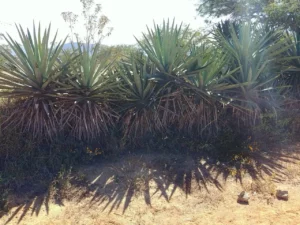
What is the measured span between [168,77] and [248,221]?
114 inches

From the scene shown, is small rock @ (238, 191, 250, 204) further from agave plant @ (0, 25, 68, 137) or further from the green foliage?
agave plant @ (0, 25, 68, 137)

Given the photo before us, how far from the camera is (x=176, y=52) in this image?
6328mm

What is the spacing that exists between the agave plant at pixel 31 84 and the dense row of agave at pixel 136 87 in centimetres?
2

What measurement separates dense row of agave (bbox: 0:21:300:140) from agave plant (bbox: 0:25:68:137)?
16mm

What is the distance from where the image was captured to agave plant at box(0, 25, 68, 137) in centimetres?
571

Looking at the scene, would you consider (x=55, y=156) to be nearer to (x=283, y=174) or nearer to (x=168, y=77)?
(x=168, y=77)

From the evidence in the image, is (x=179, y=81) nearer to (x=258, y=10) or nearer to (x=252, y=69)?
(x=252, y=69)

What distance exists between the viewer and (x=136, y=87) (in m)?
6.24

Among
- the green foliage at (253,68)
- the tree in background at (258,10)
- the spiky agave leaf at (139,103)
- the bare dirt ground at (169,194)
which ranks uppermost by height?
the tree in background at (258,10)

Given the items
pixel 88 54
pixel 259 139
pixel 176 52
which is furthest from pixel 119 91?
pixel 259 139

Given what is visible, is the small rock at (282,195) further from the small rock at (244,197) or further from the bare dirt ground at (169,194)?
the small rock at (244,197)

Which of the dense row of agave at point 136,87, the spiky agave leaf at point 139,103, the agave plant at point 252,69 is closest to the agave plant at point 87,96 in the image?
the dense row of agave at point 136,87

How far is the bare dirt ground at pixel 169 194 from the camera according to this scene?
450 centimetres

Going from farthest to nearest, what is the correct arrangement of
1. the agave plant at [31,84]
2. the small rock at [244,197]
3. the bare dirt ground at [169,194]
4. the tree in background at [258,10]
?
the tree in background at [258,10]
the agave plant at [31,84]
the small rock at [244,197]
the bare dirt ground at [169,194]
